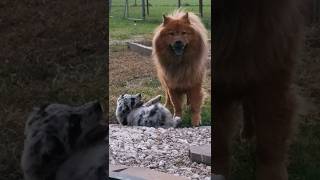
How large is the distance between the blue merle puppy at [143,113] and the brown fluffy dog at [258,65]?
0.23 meters

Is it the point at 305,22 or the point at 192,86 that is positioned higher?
the point at 305,22

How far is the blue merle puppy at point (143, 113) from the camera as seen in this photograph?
2625 mm

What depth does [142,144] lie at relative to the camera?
2.71 m

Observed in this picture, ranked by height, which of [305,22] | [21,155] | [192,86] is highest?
[305,22]

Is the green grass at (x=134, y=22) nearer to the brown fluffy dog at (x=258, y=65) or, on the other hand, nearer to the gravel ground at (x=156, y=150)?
the brown fluffy dog at (x=258, y=65)

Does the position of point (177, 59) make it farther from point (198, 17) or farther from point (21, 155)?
point (21, 155)

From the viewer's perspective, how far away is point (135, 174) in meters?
2.70

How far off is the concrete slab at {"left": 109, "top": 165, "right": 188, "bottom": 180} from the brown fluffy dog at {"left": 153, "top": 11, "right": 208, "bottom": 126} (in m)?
→ 0.29

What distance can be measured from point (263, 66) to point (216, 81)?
0.21 metres

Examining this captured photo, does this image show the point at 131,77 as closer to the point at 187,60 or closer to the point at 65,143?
the point at 187,60

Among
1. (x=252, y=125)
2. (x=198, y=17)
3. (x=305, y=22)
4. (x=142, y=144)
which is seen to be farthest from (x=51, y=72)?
(x=305, y=22)

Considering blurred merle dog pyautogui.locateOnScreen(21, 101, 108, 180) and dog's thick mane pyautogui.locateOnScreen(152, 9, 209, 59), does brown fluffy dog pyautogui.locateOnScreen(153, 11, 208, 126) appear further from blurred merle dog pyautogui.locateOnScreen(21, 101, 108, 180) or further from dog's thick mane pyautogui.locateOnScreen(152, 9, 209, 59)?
blurred merle dog pyautogui.locateOnScreen(21, 101, 108, 180)

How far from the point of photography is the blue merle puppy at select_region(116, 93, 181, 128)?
103 inches

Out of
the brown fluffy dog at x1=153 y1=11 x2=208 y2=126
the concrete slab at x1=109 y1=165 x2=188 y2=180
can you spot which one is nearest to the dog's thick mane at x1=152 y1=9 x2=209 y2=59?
the brown fluffy dog at x1=153 y1=11 x2=208 y2=126
